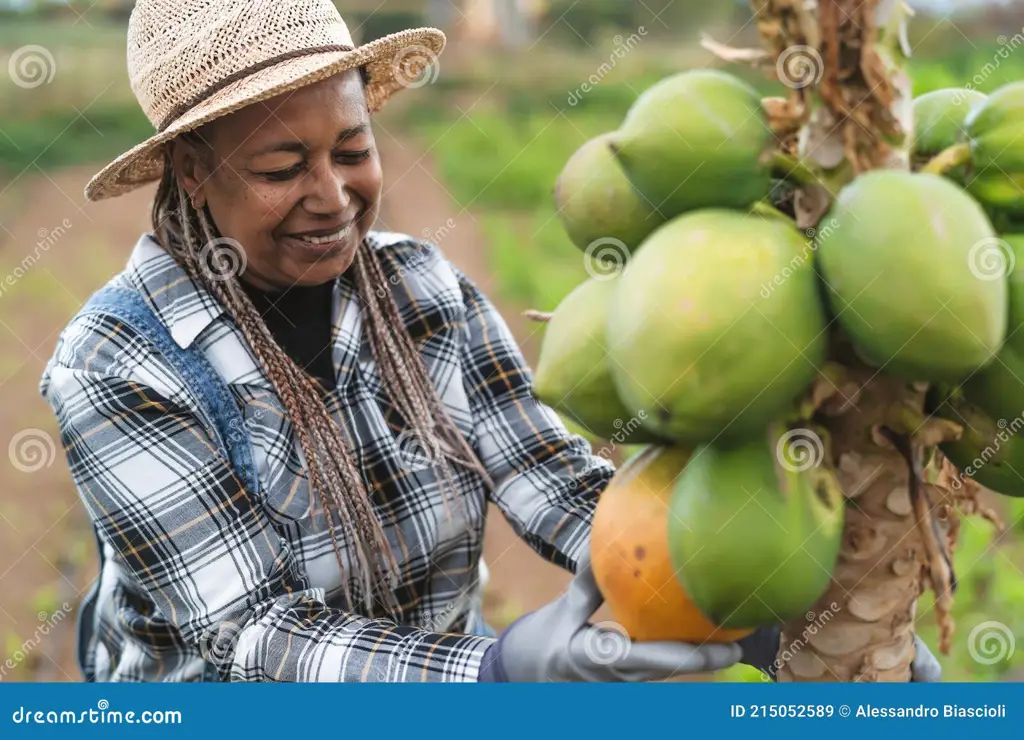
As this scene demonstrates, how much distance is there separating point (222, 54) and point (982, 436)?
124 cm

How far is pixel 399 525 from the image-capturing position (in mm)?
1882

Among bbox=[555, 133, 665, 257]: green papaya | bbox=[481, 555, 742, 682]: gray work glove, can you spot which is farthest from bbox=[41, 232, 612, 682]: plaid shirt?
bbox=[555, 133, 665, 257]: green papaya

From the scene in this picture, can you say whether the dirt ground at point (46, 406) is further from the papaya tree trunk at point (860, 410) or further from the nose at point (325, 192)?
the papaya tree trunk at point (860, 410)

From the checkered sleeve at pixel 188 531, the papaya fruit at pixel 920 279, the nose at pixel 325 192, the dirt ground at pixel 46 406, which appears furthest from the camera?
the dirt ground at pixel 46 406

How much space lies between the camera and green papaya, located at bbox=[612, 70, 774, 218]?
2.93ft

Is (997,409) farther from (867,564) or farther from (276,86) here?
(276,86)

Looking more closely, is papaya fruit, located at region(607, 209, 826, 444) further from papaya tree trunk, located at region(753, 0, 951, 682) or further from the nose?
the nose

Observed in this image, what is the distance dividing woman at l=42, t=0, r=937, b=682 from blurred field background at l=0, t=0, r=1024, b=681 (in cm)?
73

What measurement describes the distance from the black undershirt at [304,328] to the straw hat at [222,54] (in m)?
0.35

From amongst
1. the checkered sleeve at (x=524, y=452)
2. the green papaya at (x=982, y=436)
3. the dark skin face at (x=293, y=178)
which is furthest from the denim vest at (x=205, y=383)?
the green papaya at (x=982, y=436)

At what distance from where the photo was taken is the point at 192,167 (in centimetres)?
178

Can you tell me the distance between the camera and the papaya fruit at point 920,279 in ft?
2.68

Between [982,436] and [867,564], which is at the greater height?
[982,436]

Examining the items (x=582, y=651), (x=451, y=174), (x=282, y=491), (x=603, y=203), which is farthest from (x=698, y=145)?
(x=451, y=174)
